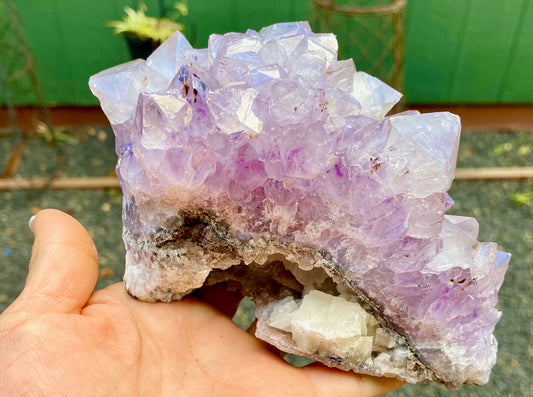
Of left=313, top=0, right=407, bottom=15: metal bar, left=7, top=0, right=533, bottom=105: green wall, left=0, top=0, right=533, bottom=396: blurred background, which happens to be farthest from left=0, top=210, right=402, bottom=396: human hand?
left=7, top=0, right=533, bottom=105: green wall

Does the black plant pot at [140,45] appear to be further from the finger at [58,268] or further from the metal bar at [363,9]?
the finger at [58,268]

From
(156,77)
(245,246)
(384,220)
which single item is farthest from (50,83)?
(384,220)

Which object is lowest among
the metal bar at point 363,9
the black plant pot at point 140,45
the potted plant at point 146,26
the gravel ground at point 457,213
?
the gravel ground at point 457,213

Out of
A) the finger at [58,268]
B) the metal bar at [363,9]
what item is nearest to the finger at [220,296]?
the finger at [58,268]

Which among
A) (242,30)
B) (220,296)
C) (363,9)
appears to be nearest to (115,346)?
(220,296)

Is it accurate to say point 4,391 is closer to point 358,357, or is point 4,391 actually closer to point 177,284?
point 177,284

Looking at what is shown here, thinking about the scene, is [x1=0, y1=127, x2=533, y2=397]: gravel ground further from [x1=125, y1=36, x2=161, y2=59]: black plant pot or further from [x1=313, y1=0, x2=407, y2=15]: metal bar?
[x1=313, y1=0, x2=407, y2=15]: metal bar
